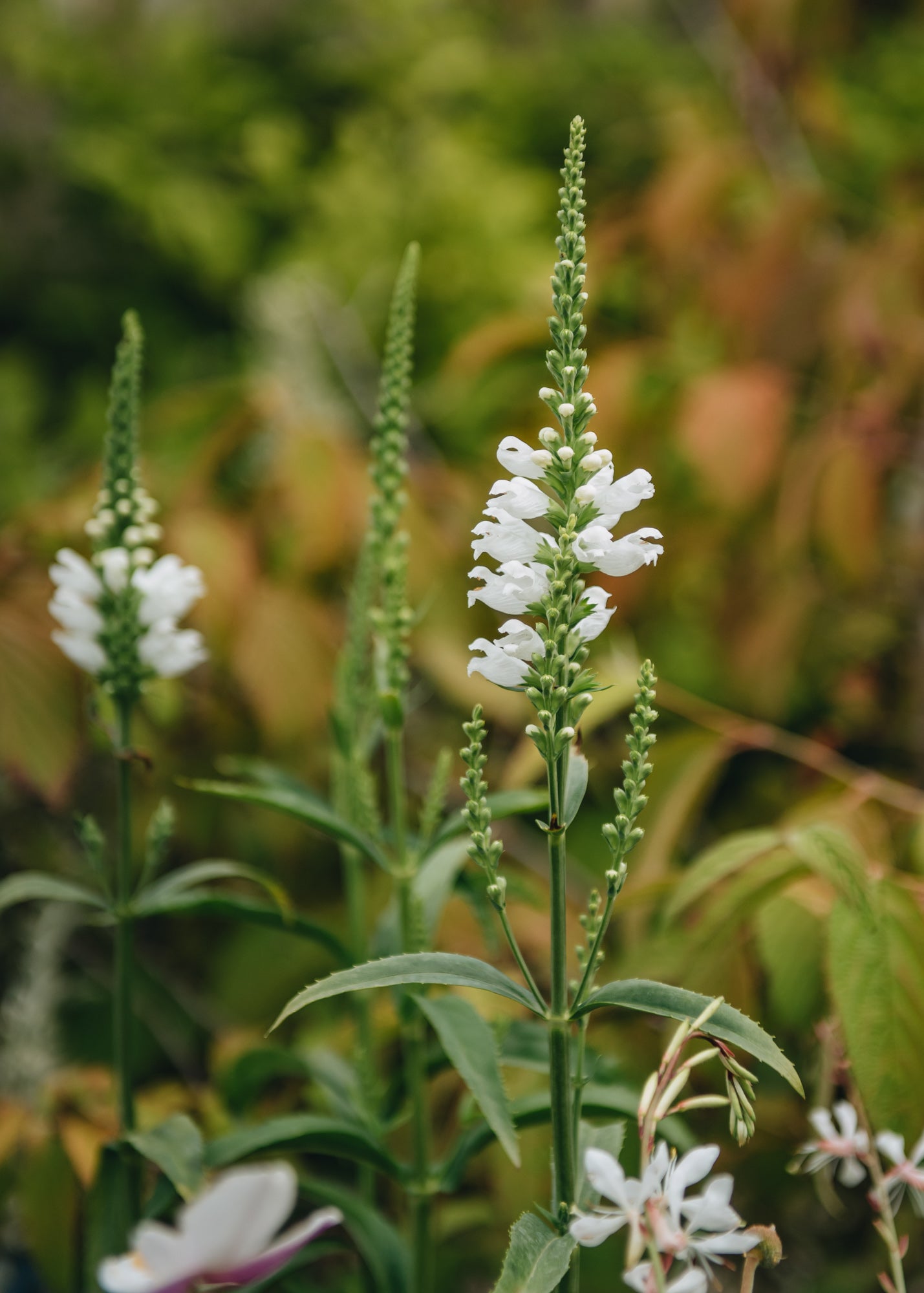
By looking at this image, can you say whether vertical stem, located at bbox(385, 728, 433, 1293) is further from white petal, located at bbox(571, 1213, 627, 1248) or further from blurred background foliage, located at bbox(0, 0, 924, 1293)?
white petal, located at bbox(571, 1213, 627, 1248)

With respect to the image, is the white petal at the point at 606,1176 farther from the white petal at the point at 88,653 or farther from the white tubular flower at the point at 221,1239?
the white petal at the point at 88,653

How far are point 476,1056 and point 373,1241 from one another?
0.31 m

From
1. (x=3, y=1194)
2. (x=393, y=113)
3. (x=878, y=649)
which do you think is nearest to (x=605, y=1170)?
(x=3, y=1194)

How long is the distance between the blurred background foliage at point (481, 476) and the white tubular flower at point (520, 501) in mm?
376

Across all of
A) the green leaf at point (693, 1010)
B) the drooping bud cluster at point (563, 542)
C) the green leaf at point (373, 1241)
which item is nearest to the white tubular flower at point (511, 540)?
the drooping bud cluster at point (563, 542)

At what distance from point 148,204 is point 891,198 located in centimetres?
171

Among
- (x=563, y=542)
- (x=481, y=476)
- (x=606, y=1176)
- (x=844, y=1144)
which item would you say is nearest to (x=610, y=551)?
(x=563, y=542)

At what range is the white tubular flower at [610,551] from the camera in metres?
0.52

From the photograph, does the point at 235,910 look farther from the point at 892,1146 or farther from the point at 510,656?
the point at 892,1146

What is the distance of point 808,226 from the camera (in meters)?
1.69

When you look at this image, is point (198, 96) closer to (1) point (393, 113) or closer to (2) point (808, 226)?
(1) point (393, 113)

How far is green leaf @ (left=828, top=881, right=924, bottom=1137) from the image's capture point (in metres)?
0.72

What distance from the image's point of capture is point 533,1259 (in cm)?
50

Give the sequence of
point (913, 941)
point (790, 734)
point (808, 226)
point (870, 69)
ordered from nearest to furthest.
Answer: point (913, 941) < point (808, 226) < point (790, 734) < point (870, 69)
